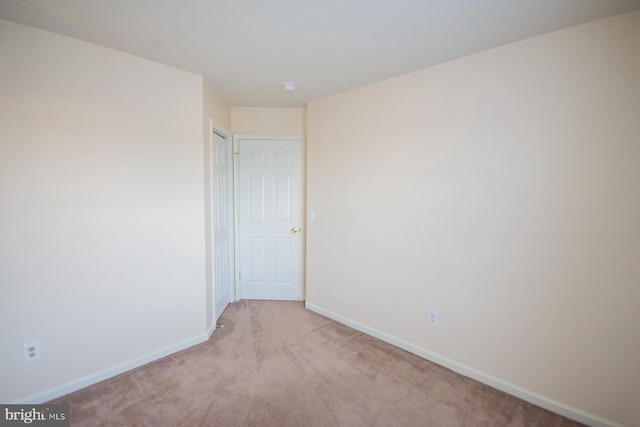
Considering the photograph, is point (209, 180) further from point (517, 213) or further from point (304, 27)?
point (517, 213)

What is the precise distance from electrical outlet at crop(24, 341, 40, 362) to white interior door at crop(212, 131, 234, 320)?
1.31m

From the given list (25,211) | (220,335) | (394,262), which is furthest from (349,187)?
(25,211)

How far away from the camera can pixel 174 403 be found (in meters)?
1.87

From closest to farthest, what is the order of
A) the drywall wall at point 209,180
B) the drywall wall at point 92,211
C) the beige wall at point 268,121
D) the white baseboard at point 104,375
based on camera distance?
the drywall wall at point 92,211, the white baseboard at point 104,375, the drywall wall at point 209,180, the beige wall at point 268,121

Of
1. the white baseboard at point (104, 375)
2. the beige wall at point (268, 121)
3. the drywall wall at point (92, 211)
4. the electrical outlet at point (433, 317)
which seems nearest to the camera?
the drywall wall at point (92, 211)

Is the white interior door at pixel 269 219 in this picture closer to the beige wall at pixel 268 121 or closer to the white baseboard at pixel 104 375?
the beige wall at pixel 268 121

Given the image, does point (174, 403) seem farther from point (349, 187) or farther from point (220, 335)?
point (349, 187)

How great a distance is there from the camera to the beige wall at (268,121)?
3447 millimetres

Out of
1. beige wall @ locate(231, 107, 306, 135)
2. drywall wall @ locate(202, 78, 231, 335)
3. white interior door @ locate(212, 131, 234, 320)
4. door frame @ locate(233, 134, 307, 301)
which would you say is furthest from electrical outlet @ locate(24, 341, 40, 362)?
beige wall @ locate(231, 107, 306, 135)

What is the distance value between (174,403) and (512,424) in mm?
2113

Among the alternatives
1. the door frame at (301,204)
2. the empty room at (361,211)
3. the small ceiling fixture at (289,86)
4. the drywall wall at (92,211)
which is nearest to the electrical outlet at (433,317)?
the empty room at (361,211)

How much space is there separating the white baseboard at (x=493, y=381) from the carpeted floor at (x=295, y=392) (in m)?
0.04

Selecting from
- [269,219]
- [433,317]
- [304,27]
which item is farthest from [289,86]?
[433,317]

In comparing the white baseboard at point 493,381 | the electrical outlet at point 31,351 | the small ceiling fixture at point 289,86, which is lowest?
the white baseboard at point 493,381
